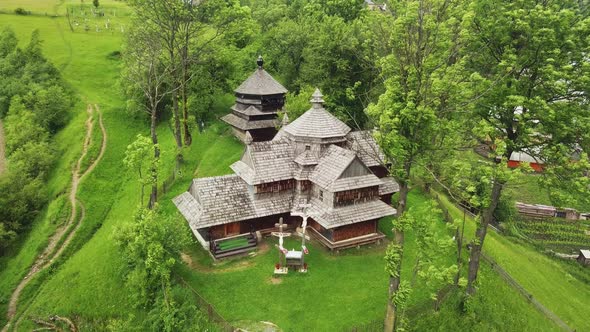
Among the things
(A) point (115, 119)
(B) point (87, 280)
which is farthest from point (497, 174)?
(A) point (115, 119)

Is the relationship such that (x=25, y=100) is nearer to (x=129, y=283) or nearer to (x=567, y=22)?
(x=129, y=283)

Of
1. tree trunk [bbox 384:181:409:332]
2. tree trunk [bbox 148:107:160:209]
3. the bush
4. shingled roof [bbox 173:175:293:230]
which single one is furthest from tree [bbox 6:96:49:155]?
the bush

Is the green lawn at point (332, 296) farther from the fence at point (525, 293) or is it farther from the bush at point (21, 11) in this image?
the bush at point (21, 11)

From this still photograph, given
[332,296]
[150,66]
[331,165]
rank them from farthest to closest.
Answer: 1. [150,66]
2. [331,165]
3. [332,296]

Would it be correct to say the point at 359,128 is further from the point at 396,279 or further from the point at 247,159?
the point at 247,159

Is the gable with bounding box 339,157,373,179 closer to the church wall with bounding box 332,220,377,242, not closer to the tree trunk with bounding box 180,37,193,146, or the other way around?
the church wall with bounding box 332,220,377,242

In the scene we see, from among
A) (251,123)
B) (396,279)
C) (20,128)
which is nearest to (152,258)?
(396,279)

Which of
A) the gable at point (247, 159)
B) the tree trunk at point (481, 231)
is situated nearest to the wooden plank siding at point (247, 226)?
the gable at point (247, 159)
